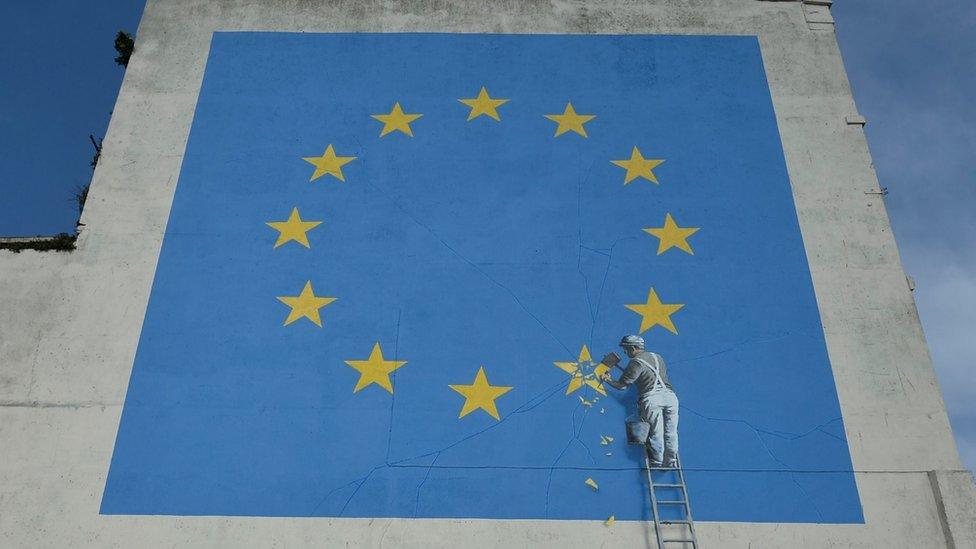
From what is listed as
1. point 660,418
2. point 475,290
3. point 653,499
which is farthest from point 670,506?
point 475,290

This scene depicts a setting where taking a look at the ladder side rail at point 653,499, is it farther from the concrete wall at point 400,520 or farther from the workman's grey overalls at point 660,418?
the concrete wall at point 400,520

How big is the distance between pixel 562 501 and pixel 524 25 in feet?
23.9

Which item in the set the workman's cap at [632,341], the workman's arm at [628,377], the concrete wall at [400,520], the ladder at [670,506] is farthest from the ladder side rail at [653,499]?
the workman's cap at [632,341]

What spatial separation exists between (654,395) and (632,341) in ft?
2.31

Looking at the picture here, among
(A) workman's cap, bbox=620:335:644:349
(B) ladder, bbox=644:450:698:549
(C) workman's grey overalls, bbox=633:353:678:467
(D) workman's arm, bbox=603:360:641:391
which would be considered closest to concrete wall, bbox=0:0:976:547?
(B) ladder, bbox=644:450:698:549

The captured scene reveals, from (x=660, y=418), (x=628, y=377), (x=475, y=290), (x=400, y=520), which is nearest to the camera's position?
(x=400, y=520)

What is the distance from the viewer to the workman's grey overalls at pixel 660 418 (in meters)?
9.28

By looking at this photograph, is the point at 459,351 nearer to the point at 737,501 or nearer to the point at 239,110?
the point at 737,501

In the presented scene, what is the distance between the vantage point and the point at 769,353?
9.88 metres

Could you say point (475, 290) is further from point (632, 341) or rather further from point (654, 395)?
point (654, 395)

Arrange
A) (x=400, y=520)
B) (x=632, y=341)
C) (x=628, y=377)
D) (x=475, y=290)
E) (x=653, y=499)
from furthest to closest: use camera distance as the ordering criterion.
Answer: (x=475, y=290), (x=632, y=341), (x=628, y=377), (x=400, y=520), (x=653, y=499)

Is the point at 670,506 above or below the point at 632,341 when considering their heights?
below

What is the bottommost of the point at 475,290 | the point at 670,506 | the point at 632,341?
the point at 670,506

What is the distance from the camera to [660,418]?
941cm
